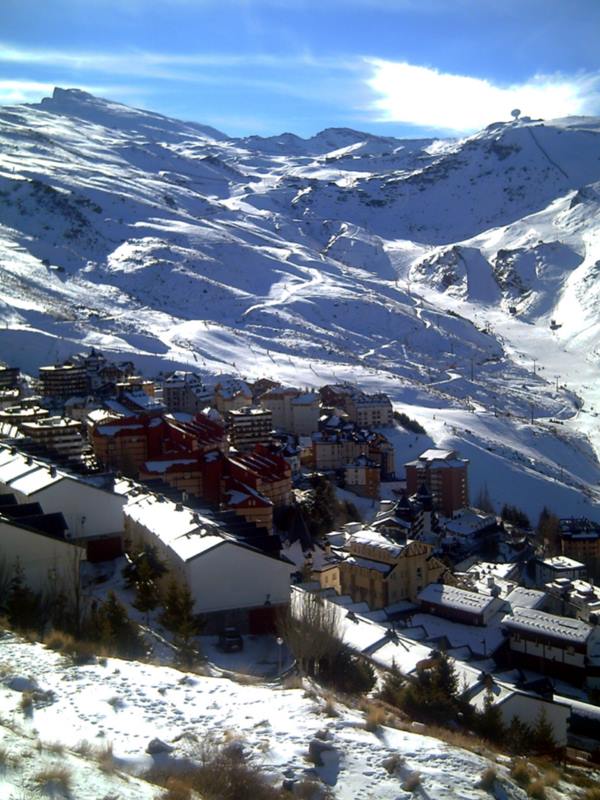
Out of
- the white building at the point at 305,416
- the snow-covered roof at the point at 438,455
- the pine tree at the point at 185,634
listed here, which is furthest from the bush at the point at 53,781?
the white building at the point at 305,416

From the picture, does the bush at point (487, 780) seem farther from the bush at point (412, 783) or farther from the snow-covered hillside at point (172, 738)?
the bush at point (412, 783)

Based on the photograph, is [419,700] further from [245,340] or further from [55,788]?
[245,340]

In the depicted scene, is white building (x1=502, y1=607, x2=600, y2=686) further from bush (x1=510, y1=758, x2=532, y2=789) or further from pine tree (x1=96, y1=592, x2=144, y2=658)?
pine tree (x1=96, y1=592, x2=144, y2=658)

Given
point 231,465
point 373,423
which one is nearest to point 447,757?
point 231,465

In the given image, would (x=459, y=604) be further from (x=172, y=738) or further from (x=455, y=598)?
(x=172, y=738)

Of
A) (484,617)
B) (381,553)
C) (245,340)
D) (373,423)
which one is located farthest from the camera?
(245,340)
